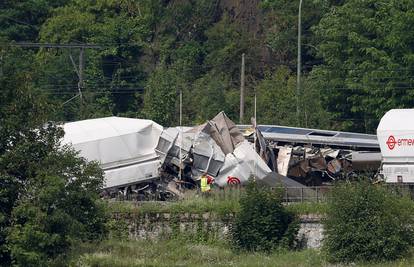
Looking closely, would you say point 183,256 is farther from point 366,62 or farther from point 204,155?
point 366,62

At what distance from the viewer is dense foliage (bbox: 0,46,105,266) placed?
4025 cm

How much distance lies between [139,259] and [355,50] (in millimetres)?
29605

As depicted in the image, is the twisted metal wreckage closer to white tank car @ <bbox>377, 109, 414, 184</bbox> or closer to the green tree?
white tank car @ <bbox>377, 109, 414, 184</bbox>

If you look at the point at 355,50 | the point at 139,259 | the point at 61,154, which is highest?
the point at 355,50

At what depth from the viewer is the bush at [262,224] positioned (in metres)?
49.3

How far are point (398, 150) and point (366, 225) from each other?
5.88m

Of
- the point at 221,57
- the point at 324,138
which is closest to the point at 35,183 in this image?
the point at 324,138

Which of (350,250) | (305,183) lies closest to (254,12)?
(305,183)

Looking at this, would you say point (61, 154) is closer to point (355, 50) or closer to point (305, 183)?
point (305, 183)

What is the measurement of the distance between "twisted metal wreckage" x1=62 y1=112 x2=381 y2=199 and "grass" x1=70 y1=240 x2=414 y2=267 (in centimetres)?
371

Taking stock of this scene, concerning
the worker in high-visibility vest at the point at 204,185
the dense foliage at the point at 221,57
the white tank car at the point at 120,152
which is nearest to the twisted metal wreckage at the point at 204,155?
the white tank car at the point at 120,152

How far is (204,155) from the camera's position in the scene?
177 feet

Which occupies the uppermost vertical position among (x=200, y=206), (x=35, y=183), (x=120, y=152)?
(x=120, y=152)

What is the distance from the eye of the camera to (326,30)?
244 ft
